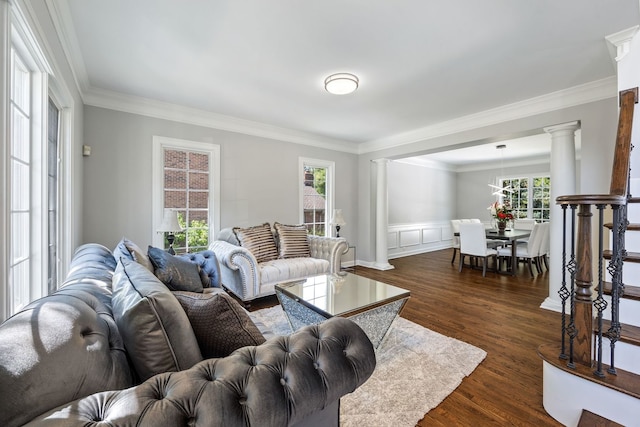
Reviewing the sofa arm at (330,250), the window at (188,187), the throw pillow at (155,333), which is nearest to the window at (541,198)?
the sofa arm at (330,250)

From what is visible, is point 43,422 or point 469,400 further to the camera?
point 469,400

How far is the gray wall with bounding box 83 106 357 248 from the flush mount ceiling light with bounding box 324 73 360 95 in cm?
183

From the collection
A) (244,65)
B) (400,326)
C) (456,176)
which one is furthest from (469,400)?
(456,176)

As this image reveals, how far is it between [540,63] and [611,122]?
3.69ft

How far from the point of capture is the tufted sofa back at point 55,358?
56 cm

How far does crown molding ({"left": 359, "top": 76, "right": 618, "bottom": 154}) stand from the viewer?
9.36 ft

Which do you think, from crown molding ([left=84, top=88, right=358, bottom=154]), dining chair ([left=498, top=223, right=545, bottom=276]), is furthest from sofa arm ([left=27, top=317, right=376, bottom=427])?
dining chair ([left=498, top=223, right=545, bottom=276])

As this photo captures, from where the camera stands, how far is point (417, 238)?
715 cm

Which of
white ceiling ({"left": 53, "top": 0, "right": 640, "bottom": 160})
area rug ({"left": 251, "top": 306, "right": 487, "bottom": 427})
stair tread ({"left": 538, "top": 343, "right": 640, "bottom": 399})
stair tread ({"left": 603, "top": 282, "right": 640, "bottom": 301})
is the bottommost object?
area rug ({"left": 251, "top": 306, "right": 487, "bottom": 427})

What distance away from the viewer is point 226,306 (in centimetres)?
106

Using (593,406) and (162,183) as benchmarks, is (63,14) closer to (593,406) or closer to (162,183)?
(162,183)

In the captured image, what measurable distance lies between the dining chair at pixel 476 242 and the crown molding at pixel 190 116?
120 inches

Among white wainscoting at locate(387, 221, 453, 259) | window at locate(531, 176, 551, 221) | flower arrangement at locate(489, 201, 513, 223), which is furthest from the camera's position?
window at locate(531, 176, 551, 221)

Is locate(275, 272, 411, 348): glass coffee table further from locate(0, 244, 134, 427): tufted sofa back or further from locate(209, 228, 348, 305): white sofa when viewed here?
locate(0, 244, 134, 427): tufted sofa back
